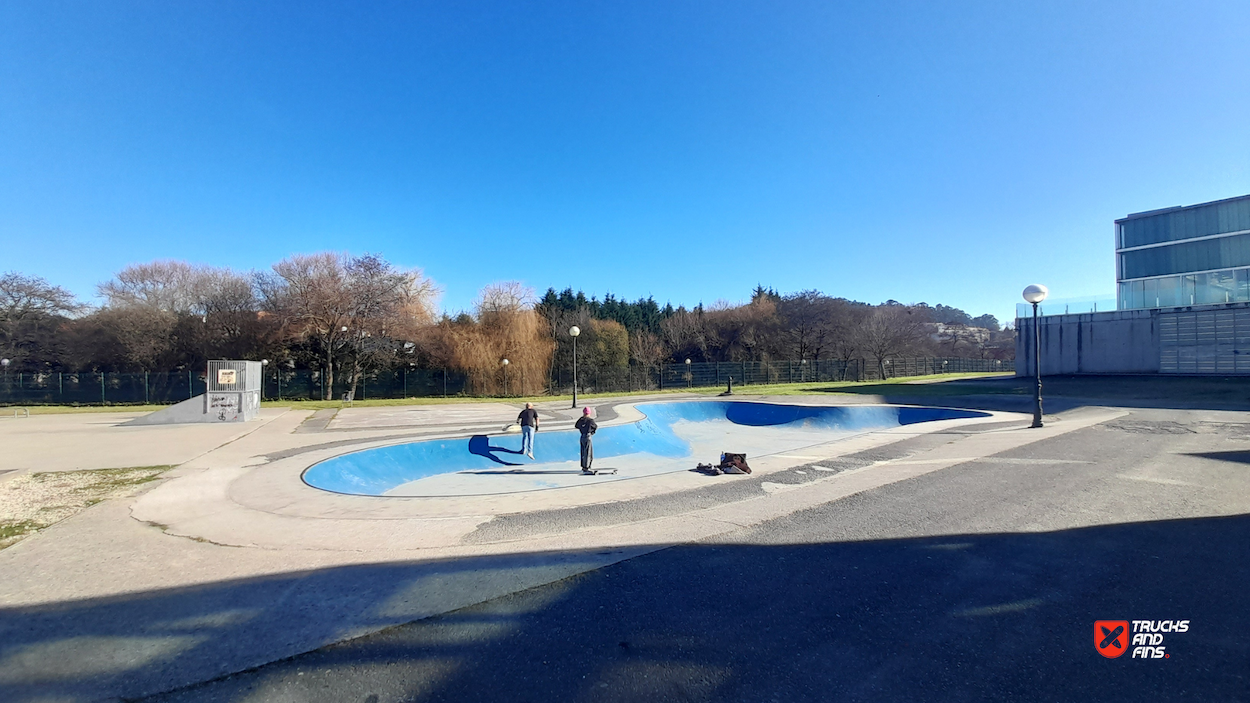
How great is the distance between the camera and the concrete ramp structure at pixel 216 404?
2034 centimetres

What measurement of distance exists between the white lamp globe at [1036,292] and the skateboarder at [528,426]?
A: 13.7 meters

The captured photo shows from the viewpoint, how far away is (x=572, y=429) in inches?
711

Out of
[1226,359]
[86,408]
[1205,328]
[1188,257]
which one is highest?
[1188,257]

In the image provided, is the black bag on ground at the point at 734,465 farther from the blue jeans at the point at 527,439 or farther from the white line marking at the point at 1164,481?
the blue jeans at the point at 527,439

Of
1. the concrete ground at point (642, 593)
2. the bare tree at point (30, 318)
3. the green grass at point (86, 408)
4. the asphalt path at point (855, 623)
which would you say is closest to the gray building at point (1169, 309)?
the concrete ground at point (642, 593)

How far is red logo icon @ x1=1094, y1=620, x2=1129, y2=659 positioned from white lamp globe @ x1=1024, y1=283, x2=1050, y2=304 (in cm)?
1319

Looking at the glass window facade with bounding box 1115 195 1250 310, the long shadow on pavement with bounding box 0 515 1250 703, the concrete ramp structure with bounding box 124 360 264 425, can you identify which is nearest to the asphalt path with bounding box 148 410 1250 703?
the long shadow on pavement with bounding box 0 515 1250 703

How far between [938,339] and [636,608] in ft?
345

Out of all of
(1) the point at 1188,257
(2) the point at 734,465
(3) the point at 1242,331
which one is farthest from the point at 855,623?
(1) the point at 1188,257

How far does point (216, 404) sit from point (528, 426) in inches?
574

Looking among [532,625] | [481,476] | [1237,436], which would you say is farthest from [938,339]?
[532,625]

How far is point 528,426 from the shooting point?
572 inches

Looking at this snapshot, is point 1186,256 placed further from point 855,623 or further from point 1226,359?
point 855,623

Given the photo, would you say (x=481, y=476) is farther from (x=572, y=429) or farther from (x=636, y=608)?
(x=636, y=608)
